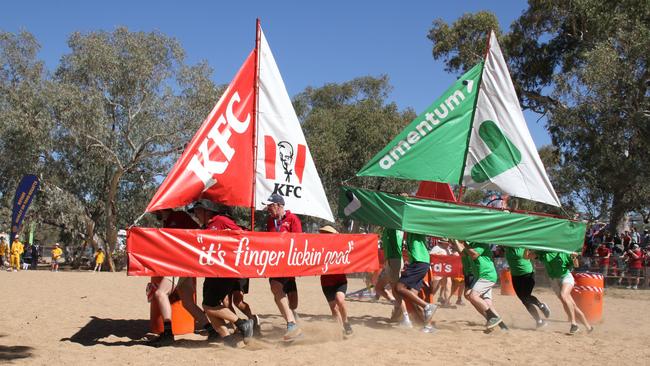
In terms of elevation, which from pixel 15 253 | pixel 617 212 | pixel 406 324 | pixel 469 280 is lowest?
pixel 15 253

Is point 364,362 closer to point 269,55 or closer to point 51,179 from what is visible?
point 269,55

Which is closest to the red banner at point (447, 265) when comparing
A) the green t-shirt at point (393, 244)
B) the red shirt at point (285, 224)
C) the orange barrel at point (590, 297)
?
the orange barrel at point (590, 297)

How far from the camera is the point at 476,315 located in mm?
10891

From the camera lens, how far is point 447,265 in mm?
12180

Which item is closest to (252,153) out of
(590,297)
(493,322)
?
(493,322)

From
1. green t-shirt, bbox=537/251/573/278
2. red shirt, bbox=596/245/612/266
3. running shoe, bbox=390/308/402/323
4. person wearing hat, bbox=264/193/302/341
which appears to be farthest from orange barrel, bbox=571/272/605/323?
red shirt, bbox=596/245/612/266

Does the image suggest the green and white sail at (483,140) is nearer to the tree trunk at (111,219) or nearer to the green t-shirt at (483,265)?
the green t-shirt at (483,265)

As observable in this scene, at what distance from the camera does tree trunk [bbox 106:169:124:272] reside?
30.2 meters

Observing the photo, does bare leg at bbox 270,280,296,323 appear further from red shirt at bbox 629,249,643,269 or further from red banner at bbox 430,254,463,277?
red shirt at bbox 629,249,643,269

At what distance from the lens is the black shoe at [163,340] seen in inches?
264

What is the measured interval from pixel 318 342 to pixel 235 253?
5.21 ft

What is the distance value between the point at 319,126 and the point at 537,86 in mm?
14082

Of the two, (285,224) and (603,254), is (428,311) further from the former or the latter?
(603,254)

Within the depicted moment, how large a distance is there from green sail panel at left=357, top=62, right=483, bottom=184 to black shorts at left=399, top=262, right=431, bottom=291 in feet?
3.99
